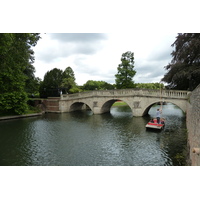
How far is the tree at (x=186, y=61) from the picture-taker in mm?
17562

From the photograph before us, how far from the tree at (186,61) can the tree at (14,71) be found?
692 inches

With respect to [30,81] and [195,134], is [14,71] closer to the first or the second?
[30,81]

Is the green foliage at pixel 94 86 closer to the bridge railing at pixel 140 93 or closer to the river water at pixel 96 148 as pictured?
the bridge railing at pixel 140 93

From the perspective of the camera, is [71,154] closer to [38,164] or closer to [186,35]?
[38,164]

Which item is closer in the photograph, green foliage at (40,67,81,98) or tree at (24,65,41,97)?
tree at (24,65,41,97)

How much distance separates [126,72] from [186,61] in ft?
53.7

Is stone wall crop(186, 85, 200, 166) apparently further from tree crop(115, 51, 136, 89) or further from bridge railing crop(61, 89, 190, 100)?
tree crop(115, 51, 136, 89)

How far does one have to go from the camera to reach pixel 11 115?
72.7ft

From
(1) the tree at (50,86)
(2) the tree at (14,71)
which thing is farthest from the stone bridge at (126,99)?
(1) the tree at (50,86)

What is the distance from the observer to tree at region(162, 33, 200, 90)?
17.6 metres

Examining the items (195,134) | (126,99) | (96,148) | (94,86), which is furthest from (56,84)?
(195,134)

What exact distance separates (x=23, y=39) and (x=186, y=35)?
793 inches

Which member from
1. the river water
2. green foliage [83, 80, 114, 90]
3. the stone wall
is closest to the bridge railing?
the river water

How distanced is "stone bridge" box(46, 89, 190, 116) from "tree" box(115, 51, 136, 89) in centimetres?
1133
